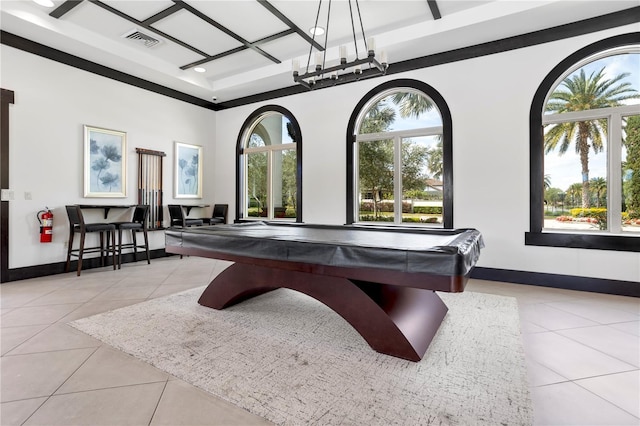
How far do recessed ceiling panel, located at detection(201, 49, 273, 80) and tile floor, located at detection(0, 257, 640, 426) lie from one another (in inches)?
159

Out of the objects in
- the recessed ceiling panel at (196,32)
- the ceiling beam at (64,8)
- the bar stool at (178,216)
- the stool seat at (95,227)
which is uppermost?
the recessed ceiling panel at (196,32)

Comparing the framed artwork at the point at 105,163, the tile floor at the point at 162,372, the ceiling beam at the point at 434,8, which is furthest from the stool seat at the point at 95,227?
the ceiling beam at the point at 434,8

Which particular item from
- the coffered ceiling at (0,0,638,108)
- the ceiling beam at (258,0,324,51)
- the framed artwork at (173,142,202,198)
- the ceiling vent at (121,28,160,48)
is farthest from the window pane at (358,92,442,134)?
the framed artwork at (173,142,202,198)

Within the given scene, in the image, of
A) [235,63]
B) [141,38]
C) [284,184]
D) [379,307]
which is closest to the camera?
[379,307]

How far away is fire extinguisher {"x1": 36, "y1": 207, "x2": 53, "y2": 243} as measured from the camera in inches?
172

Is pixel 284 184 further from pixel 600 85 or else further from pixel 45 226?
pixel 600 85

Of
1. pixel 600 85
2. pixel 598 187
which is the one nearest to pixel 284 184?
pixel 598 187

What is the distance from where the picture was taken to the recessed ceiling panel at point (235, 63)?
17.2ft

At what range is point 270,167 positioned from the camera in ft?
22.0

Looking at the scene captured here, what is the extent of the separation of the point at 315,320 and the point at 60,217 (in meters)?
4.37

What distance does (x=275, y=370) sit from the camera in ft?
6.36

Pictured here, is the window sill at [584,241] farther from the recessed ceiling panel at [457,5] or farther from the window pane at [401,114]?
the recessed ceiling panel at [457,5]

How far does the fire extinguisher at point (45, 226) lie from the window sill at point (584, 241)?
6.51 m

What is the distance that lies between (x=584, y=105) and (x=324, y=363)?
4518 millimetres
